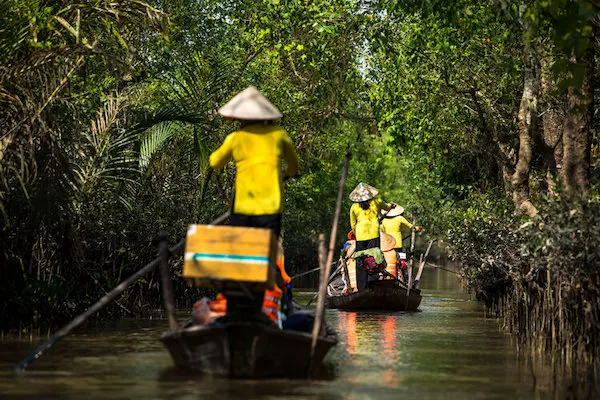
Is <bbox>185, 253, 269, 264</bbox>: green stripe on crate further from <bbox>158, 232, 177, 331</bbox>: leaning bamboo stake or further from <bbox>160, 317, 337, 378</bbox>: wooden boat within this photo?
<bbox>158, 232, 177, 331</bbox>: leaning bamboo stake

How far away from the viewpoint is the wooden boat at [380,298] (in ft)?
69.9

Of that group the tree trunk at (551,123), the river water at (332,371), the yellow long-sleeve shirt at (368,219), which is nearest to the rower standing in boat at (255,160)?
the river water at (332,371)

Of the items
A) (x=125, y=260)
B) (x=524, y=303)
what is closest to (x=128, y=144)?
(x=125, y=260)

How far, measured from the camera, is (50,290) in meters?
14.0

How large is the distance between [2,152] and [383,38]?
7.73 meters

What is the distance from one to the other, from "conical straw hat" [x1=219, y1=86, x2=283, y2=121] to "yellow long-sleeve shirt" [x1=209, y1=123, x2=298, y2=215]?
0.19m

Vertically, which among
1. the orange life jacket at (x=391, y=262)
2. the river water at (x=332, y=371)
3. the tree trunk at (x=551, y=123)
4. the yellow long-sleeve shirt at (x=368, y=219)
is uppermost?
the tree trunk at (x=551, y=123)

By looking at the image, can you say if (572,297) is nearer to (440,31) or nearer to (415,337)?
(415,337)

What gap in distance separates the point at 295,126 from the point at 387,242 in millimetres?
8637

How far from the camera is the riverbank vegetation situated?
1284cm

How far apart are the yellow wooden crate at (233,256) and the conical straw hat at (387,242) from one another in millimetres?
13019

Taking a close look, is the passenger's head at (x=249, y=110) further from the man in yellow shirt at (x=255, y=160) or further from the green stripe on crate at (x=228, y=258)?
the green stripe on crate at (x=228, y=258)

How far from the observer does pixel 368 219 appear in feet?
70.2

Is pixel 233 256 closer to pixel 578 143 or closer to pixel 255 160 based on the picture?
pixel 255 160
